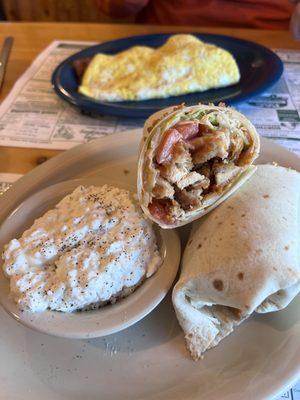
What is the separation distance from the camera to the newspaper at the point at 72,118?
52.8 inches

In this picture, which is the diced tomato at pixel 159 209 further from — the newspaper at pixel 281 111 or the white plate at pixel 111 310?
the newspaper at pixel 281 111

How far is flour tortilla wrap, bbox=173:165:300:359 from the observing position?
73cm

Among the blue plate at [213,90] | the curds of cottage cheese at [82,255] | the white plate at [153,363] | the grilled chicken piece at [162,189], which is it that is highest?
the grilled chicken piece at [162,189]

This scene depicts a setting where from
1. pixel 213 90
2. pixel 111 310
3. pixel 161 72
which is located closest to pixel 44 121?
pixel 161 72

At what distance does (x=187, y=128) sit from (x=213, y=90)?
0.65 m

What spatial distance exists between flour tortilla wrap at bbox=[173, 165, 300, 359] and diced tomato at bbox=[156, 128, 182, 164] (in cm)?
16

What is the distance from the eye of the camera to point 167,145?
867 mm

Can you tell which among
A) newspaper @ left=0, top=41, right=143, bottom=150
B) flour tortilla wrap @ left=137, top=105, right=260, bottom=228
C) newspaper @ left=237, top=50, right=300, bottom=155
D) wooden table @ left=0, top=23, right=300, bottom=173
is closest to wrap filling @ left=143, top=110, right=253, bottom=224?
flour tortilla wrap @ left=137, top=105, right=260, bottom=228

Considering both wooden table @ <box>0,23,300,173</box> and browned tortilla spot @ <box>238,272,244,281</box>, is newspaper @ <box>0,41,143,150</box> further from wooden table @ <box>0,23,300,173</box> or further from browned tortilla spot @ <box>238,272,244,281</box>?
browned tortilla spot @ <box>238,272,244,281</box>

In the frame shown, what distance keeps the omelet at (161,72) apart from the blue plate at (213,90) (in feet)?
0.09

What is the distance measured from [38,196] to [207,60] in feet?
2.87

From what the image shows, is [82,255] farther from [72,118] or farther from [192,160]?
[72,118]

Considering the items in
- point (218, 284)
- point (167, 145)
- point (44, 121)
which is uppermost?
point (167, 145)

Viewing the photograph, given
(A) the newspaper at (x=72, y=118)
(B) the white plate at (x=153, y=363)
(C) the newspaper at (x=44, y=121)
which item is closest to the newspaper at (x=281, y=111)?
(A) the newspaper at (x=72, y=118)
